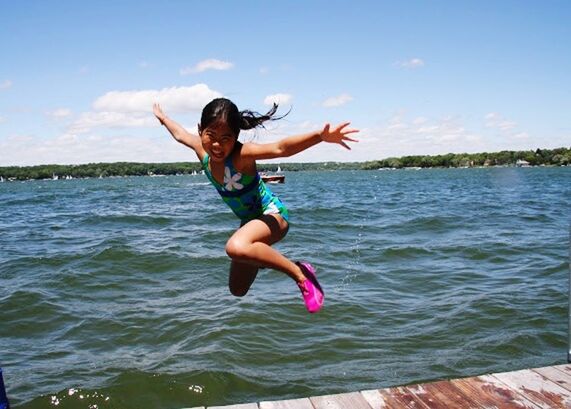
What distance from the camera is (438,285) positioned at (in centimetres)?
1085

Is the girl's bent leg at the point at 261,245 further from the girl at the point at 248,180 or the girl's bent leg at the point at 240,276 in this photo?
the girl's bent leg at the point at 240,276

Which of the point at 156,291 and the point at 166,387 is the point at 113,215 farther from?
the point at 166,387

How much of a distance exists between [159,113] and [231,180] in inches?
60.1

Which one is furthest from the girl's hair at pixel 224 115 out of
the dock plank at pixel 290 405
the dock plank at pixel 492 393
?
the dock plank at pixel 492 393

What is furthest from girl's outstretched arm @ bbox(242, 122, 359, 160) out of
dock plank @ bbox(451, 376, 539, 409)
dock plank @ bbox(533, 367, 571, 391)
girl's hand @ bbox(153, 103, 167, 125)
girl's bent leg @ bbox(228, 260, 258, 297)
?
dock plank @ bbox(533, 367, 571, 391)

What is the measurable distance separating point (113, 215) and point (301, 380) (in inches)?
882

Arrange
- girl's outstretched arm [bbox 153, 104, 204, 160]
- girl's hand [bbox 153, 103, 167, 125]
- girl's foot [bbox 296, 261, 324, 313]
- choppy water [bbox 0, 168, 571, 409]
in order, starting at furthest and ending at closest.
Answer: choppy water [bbox 0, 168, 571, 409] < girl's hand [bbox 153, 103, 167, 125] < girl's outstretched arm [bbox 153, 104, 204, 160] < girl's foot [bbox 296, 261, 324, 313]

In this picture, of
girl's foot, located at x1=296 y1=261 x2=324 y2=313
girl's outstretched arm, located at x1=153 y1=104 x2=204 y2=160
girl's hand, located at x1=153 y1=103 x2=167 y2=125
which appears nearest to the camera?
girl's foot, located at x1=296 y1=261 x2=324 y2=313

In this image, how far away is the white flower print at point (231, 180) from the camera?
462cm

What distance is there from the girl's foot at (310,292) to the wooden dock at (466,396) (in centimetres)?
77

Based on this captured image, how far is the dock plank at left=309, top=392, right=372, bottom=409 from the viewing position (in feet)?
14.3

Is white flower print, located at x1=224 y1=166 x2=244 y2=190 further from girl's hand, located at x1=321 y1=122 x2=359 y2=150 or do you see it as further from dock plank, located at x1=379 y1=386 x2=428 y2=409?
dock plank, located at x1=379 y1=386 x2=428 y2=409

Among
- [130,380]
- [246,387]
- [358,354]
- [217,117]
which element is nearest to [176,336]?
[130,380]

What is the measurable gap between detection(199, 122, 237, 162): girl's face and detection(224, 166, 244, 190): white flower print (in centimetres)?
16
